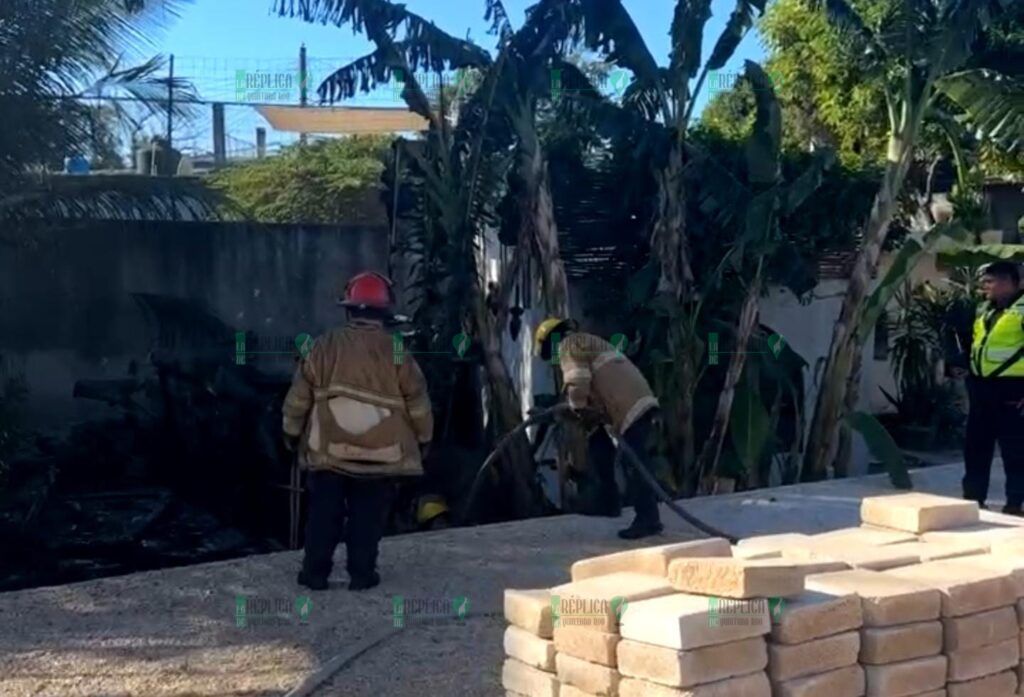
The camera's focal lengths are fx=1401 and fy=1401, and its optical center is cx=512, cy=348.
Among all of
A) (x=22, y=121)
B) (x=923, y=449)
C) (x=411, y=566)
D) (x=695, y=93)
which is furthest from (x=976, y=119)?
(x=22, y=121)

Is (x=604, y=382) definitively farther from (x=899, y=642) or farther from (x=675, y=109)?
(x=899, y=642)

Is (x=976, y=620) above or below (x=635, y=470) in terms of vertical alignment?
below

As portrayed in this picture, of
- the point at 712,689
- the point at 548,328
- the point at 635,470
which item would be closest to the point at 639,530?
the point at 635,470

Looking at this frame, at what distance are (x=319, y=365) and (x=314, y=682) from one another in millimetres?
1977

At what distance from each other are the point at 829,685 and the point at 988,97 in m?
7.98

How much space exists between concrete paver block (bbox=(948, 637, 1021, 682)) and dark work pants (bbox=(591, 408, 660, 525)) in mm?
3587

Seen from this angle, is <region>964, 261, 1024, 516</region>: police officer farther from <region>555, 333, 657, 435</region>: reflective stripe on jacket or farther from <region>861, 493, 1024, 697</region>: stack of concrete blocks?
<region>861, 493, 1024, 697</region>: stack of concrete blocks

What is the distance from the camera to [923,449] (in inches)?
602

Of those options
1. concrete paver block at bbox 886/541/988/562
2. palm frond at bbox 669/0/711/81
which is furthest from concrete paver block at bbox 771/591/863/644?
palm frond at bbox 669/0/711/81

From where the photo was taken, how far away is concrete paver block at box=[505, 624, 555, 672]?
5117mm

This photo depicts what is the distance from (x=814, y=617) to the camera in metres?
4.82

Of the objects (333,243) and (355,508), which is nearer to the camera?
(355,508)

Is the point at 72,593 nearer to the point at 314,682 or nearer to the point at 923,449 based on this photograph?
the point at 314,682

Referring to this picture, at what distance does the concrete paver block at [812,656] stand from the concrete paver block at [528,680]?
0.82m
